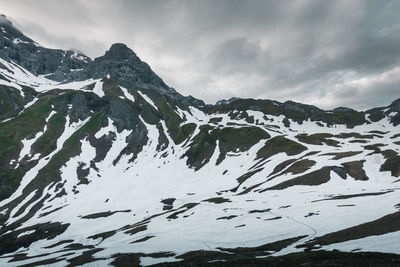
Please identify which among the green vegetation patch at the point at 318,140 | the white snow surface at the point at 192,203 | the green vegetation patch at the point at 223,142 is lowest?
the white snow surface at the point at 192,203

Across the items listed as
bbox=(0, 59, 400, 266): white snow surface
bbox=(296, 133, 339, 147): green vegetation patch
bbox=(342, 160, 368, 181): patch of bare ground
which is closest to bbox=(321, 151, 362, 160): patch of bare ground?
bbox=(0, 59, 400, 266): white snow surface

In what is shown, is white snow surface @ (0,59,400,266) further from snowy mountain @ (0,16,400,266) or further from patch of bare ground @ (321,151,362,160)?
patch of bare ground @ (321,151,362,160)

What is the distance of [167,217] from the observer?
91.9 metres

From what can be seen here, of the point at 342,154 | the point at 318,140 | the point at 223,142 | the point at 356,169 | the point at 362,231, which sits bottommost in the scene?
the point at 362,231

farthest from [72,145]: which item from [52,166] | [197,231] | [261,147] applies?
[197,231]

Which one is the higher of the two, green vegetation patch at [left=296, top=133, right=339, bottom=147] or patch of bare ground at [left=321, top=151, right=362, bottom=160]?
green vegetation patch at [left=296, top=133, right=339, bottom=147]

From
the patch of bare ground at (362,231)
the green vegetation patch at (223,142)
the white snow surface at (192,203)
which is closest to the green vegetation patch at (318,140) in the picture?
the white snow surface at (192,203)

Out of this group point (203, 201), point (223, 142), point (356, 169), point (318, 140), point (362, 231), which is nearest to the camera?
point (362, 231)

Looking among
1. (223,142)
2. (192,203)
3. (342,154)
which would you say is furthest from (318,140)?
(192,203)

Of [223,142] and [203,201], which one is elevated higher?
[223,142]

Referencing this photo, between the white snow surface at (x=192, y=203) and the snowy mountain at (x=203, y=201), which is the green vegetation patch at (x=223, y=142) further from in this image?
the white snow surface at (x=192, y=203)

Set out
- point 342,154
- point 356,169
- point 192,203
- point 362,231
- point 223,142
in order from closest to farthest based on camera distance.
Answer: point 362,231, point 356,169, point 192,203, point 342,154, point 223,142

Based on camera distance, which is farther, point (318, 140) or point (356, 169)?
point (318, 140)

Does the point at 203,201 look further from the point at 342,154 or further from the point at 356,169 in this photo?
the point at 342,154
